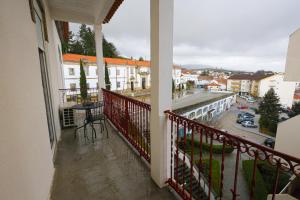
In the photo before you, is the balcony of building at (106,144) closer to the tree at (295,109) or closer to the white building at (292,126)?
the white building at (292,126)

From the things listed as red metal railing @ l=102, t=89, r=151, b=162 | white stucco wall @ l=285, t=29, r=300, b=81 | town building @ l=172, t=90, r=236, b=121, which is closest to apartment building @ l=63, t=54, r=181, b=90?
town building @ l=172, t=90, r=236, b=121

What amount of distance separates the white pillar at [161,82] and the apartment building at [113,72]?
46.5ft

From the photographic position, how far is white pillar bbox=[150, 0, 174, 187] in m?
1.63

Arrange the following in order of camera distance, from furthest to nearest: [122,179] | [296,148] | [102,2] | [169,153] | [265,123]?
[265,123], [296,148], [102,2], [122,179], [169,153]

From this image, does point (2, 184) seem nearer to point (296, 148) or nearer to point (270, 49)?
point (270, 49)

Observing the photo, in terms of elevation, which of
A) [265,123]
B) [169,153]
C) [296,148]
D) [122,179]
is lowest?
[265,123]

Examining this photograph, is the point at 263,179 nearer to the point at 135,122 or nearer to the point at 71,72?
the point at 135,122

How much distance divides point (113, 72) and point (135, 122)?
19.5 metres

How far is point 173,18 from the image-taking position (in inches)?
66.6

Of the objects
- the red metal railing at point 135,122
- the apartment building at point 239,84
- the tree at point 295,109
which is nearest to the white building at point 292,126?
the red metal railing at point 135,122

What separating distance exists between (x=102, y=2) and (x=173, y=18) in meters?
2.51

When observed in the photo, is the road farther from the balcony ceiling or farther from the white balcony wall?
the white balcony wall

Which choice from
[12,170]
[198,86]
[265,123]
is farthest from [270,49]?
[198,86]

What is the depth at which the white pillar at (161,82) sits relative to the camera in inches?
64.2
